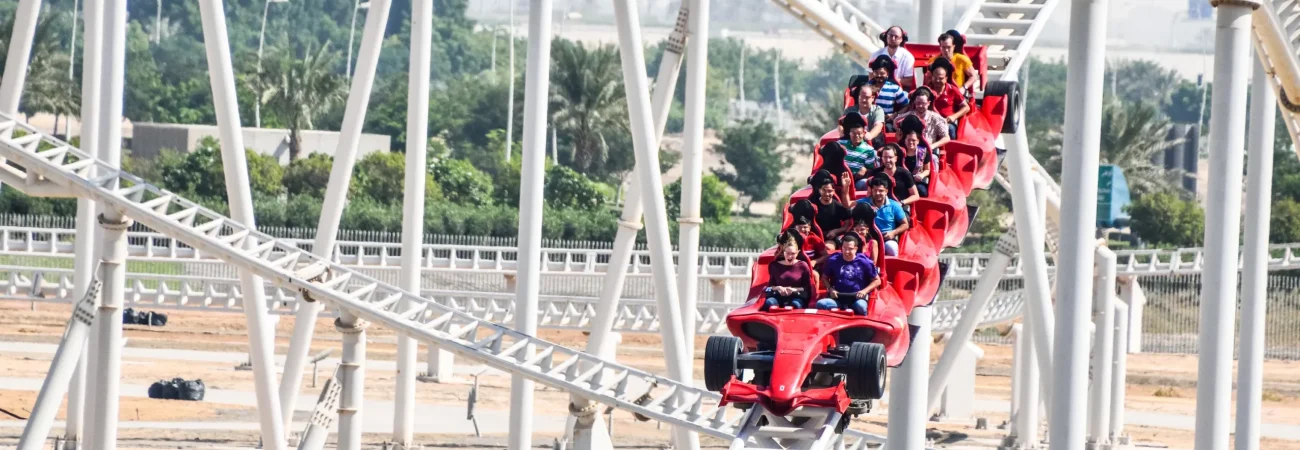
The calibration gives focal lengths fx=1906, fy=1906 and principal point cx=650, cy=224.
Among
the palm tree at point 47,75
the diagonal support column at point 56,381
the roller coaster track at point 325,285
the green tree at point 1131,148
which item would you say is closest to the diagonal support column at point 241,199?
the roller coaster track at point 325,285

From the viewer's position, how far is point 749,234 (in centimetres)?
4522

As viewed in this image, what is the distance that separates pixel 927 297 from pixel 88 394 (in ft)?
23.0

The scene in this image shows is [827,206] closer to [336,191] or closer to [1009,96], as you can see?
[1009,96]

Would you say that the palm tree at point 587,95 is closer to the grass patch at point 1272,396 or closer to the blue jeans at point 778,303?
the grass patch at point 1272,396

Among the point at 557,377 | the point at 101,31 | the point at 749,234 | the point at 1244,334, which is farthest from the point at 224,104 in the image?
the point at 749,234

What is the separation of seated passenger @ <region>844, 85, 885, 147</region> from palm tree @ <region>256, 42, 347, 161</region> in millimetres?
37663

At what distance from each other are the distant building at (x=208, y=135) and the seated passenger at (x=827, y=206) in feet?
126

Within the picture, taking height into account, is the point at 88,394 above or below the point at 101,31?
below

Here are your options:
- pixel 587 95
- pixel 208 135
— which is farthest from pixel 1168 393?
pixel 208 135

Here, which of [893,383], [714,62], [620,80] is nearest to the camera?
[893,383]

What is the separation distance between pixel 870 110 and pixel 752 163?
148 ft

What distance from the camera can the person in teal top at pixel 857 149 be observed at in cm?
1121

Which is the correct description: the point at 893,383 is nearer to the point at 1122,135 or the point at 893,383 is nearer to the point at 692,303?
the point at 692,303

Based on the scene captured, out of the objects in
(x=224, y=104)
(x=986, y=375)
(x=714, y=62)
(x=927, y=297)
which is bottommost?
(x=986, y=375)
